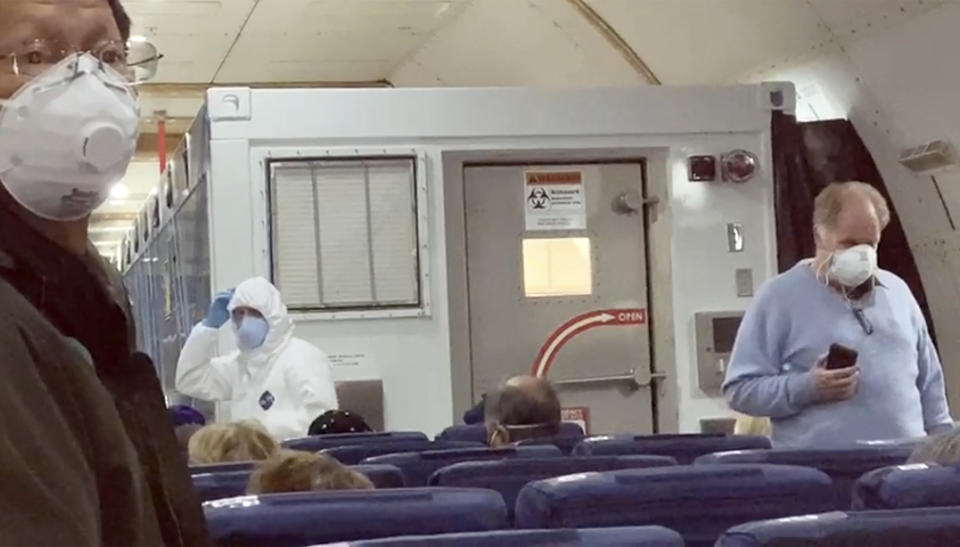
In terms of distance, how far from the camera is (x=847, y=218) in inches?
169

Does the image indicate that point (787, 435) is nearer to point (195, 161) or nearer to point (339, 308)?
point (339, 308)

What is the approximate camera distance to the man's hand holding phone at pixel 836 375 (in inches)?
156

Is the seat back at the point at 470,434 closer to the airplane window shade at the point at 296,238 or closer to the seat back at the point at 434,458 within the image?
the airplane window shade at the point at 296,238

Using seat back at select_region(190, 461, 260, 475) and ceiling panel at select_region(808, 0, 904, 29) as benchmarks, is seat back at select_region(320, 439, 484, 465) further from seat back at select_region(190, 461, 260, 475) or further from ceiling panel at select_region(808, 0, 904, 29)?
ceiling panel at select_region(808, 0, 904, 29)

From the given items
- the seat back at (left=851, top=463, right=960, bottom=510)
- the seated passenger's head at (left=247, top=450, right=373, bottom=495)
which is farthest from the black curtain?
the seat back at (left=851, top=463, right=960, bottom=510)

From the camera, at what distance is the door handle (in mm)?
6867

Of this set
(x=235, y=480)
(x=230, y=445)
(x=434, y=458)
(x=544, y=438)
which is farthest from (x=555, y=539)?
(x=544, y=438)

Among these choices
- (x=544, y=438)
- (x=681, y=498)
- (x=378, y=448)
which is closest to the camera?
(x=681, y=498)

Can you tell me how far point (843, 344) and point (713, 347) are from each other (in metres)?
2.47

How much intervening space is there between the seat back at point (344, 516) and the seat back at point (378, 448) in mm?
1361

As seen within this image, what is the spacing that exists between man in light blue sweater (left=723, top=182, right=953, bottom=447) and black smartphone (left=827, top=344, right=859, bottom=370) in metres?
0.03

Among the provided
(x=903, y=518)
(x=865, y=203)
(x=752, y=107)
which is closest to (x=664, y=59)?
(x=752, y=107)

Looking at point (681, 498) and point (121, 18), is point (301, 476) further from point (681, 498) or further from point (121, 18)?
point (121, 18)

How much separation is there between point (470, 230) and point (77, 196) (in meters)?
5.69
